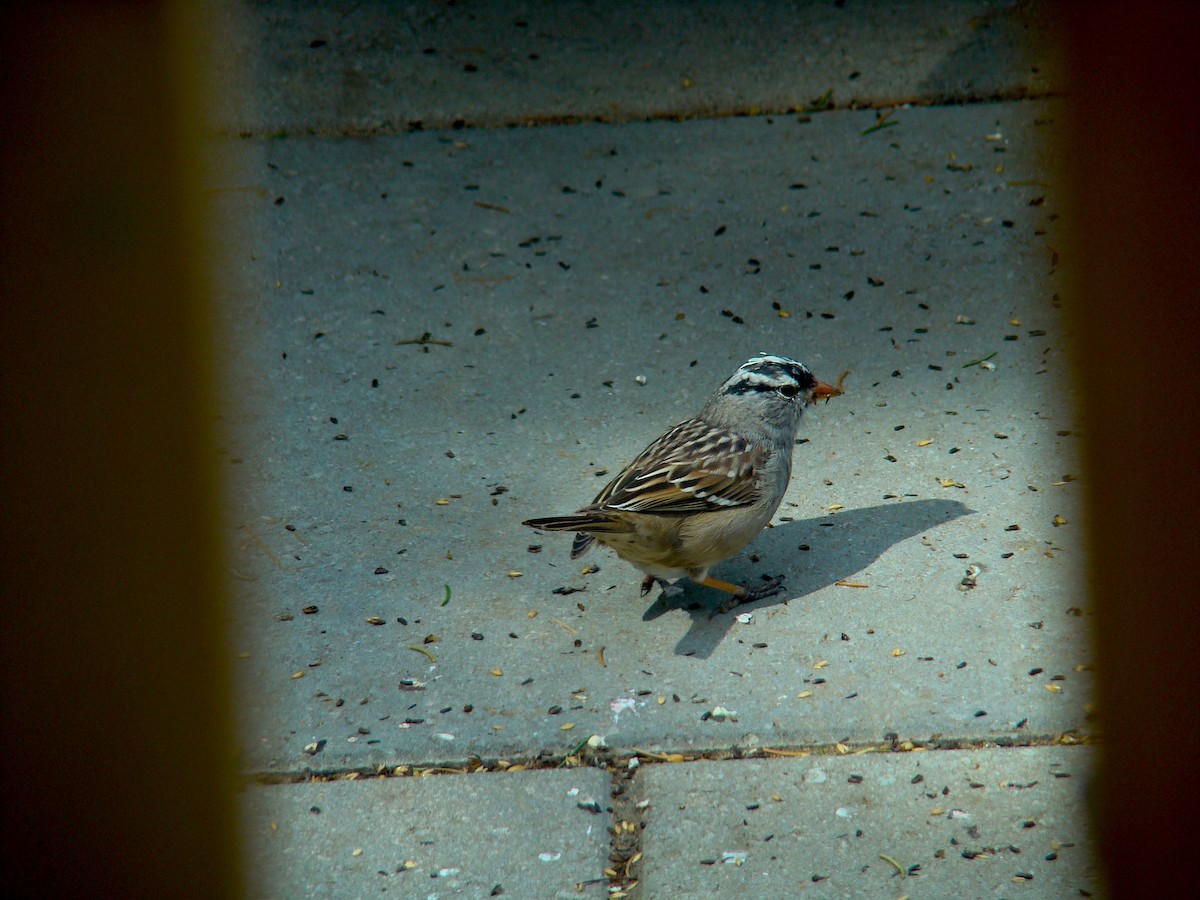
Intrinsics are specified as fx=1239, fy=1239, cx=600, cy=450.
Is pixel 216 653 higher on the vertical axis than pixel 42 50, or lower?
lower

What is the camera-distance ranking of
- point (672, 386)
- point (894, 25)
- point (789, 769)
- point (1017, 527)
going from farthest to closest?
point (894, 25), point (672, 386), point (1017, 527), point (789, 769)

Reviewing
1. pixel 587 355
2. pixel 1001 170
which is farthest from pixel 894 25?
pixel 587 355

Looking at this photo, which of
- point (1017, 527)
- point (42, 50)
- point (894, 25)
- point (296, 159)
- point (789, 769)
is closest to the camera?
point (42, 50)

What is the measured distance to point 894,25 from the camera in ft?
23.3

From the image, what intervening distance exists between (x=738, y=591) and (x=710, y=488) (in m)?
0.36

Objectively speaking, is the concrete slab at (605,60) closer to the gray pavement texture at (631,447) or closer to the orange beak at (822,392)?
the gray pavement texture at (631,447)

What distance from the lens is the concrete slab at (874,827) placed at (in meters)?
2.88

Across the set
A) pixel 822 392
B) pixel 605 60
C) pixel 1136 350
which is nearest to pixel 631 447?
pixel 822 392

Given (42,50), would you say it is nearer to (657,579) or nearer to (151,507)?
(151,507)

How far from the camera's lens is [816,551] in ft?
14.1

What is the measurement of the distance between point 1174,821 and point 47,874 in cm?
108

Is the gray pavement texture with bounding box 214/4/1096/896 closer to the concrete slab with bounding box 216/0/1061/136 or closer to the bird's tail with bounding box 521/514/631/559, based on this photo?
the concrete slab with bounding box 216/0/1061/136

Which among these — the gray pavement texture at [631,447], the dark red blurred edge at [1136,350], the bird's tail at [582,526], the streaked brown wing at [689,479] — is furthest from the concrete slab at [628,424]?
the dark red blurred edge at [1136,350]

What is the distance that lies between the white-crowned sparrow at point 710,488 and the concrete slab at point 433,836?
2.58 ft
